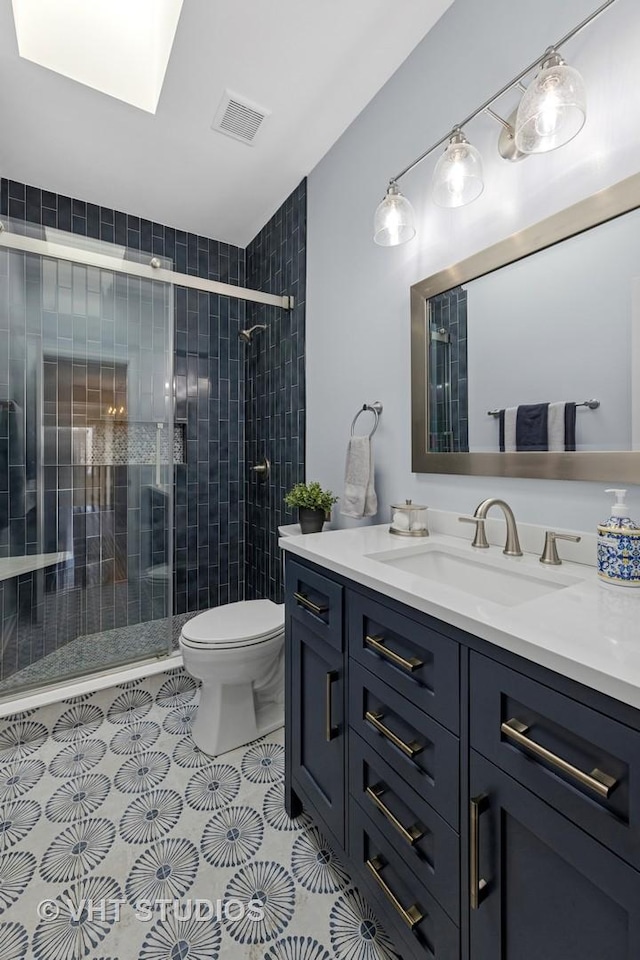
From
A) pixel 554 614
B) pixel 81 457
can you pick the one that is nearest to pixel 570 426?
pixel 554 614

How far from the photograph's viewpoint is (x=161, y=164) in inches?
82.7

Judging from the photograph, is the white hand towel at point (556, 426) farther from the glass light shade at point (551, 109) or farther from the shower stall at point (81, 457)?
the shower stall at point (81, 457)

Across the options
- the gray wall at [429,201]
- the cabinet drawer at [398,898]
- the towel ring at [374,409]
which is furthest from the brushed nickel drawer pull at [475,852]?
the towel ring at [374,409]

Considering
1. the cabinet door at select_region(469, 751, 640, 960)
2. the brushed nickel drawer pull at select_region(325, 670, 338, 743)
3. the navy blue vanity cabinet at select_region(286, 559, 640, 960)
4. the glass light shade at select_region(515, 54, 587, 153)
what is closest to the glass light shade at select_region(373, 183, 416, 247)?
the glass light shade at select_region(515, 54, 587, 153)

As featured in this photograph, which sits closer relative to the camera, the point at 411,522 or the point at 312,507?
the point at 411,522

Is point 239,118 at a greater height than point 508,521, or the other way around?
point 239,118

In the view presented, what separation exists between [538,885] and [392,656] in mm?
380

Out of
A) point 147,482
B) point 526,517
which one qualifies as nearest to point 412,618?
point 526,517

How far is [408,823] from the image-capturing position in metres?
0.85

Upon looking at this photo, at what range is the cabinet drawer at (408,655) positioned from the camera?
29.1 inches

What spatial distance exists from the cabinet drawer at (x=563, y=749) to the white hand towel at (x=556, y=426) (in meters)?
0.63

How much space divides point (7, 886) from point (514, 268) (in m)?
2.19

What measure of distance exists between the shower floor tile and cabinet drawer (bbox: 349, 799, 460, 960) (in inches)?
6.8

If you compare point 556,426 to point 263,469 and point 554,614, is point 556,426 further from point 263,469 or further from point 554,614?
point 263,469
